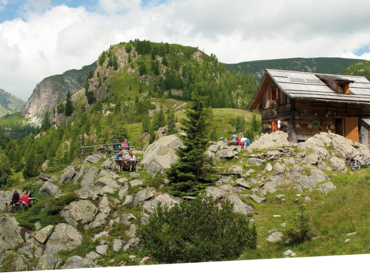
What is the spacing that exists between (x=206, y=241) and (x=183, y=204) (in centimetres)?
311

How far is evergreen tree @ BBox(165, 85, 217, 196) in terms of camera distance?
2166 centimetres

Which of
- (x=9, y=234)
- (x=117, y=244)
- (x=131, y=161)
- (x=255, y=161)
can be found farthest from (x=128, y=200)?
(x=255, y=161)

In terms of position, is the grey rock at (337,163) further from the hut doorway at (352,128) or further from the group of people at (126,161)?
the group of people at (126,161)

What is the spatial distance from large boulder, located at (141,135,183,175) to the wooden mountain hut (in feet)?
38.3

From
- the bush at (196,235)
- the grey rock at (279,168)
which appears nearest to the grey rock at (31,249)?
the bush at (196,235)

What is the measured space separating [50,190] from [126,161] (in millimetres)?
6515

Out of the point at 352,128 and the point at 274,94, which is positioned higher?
the point at 274,94

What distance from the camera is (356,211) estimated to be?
47.5 ft

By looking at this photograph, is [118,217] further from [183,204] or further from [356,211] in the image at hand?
[356,211]

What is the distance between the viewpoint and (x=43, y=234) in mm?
16297

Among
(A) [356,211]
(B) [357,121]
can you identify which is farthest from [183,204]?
(B) [357,121]

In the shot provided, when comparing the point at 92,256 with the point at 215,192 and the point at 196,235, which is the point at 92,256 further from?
the point at 215,192

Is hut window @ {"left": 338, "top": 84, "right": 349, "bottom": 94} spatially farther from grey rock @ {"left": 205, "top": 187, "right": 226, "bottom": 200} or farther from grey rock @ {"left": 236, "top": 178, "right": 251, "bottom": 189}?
grey rock @ {"left": 205, "top": 187, "right": 226, "bottom": 200}

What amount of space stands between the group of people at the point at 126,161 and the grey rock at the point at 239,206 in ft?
33.3
